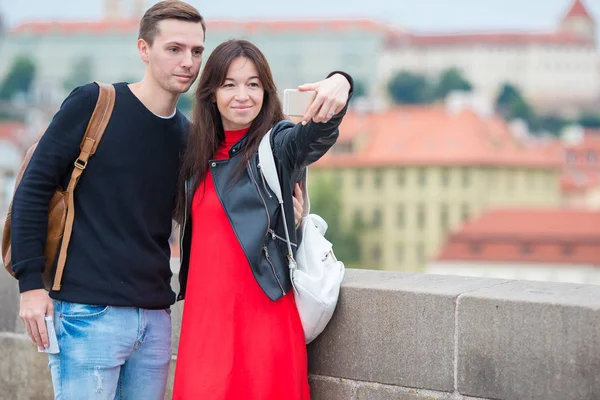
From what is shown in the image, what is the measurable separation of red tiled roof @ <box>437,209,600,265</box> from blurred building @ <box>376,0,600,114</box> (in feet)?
107

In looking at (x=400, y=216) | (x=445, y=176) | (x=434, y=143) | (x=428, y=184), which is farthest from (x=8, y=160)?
(x=445, y=176)

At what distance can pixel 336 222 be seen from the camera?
186 feet

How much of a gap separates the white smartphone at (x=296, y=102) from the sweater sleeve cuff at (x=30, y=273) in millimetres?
523

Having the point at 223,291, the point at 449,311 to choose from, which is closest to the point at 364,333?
the point at 449,311

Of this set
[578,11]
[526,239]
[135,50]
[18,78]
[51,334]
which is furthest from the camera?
[578,11]

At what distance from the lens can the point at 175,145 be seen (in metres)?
2.06

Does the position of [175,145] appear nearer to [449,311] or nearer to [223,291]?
[223,291]

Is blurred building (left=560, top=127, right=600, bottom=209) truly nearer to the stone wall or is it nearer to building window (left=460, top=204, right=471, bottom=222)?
building window (left=460, top=204, right=471, bottom=222)

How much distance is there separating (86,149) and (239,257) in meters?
0.34

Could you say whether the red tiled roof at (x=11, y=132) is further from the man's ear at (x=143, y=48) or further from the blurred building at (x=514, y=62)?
the man's ear at (x=143, y=48)

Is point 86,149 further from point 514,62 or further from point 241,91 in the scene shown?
point 514,62

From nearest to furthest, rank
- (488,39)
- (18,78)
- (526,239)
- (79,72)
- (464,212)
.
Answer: (526,239), (464,212), (18,78), (488,39), (79,72)

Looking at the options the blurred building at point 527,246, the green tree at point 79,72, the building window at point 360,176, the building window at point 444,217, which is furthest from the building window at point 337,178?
the green tree at point 79,72

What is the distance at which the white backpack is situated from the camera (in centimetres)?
194
